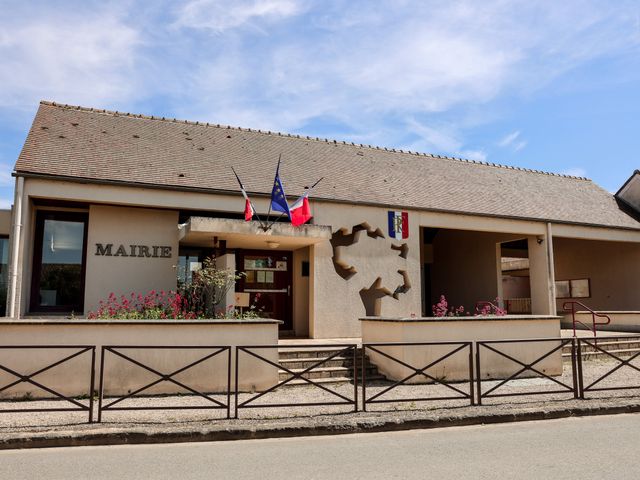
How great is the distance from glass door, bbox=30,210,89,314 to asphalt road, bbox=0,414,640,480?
6.79 meters

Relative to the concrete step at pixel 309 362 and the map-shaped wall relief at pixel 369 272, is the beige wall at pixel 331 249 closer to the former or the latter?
the map-shaped wall relief at pixel 369 272

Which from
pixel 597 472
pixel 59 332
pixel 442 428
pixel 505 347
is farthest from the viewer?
pixel 505 347

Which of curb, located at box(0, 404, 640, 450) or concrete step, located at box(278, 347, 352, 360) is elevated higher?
concrete step, located at box(278, 347, 352, 360)

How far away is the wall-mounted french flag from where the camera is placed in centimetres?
1452

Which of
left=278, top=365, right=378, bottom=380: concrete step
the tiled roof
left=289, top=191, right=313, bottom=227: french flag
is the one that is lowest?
left=278, top=365, right=378, bottom=380: concrete step

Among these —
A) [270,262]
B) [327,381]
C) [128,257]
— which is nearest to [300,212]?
[270,262]

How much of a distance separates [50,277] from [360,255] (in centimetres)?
735

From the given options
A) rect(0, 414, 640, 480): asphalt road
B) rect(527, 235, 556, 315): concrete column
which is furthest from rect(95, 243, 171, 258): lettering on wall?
rect(527, 235, 556, 315): concrete column

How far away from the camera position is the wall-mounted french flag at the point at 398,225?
1452 cm

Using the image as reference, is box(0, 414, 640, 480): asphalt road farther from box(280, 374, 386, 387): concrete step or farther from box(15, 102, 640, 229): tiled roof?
box(15, 102, 640, 229): tiled roof

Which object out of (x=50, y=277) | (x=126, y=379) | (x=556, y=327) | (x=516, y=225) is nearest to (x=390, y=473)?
(x=126, y=379)

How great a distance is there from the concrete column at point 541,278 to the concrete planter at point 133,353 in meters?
10.5

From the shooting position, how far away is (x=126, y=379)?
29.3 ft

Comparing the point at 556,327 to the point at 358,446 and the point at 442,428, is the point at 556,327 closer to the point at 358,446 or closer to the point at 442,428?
the point at 442,428
